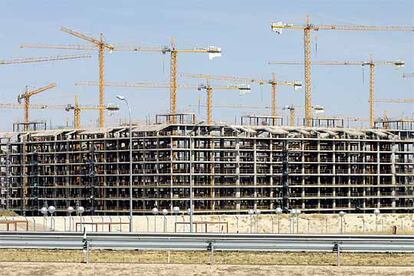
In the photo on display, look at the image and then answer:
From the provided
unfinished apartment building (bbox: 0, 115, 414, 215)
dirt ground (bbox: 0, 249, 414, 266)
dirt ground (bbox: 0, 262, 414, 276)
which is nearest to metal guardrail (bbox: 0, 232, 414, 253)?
dirt ground (bbox: 0, 249, 414, 266)

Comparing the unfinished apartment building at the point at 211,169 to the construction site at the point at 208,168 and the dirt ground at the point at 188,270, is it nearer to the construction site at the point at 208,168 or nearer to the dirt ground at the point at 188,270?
the construction site at the point at 208,168

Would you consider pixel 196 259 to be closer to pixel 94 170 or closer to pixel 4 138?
pixel 94 170

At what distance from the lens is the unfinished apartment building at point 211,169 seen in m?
139

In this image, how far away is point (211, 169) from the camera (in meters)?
141

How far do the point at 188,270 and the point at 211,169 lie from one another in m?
102

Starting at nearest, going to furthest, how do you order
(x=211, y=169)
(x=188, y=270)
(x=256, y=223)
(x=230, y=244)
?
(x=188, y=270)
(x=230, y=244)
(x=256, y=223)
(x=211, y=169)

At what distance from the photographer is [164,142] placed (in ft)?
457

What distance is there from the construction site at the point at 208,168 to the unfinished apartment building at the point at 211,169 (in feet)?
0.50

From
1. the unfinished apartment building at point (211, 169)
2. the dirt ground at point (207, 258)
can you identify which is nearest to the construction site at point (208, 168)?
the unfinished apartment building at point (211, 169)

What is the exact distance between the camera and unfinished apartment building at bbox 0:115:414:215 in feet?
455

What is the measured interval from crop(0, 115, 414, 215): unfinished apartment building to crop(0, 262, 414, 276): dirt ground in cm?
9182

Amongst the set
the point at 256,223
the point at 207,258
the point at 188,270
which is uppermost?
the point at 207,258

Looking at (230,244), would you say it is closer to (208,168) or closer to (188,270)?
(188,270)

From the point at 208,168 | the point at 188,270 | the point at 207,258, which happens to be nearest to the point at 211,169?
the point at 208,168
